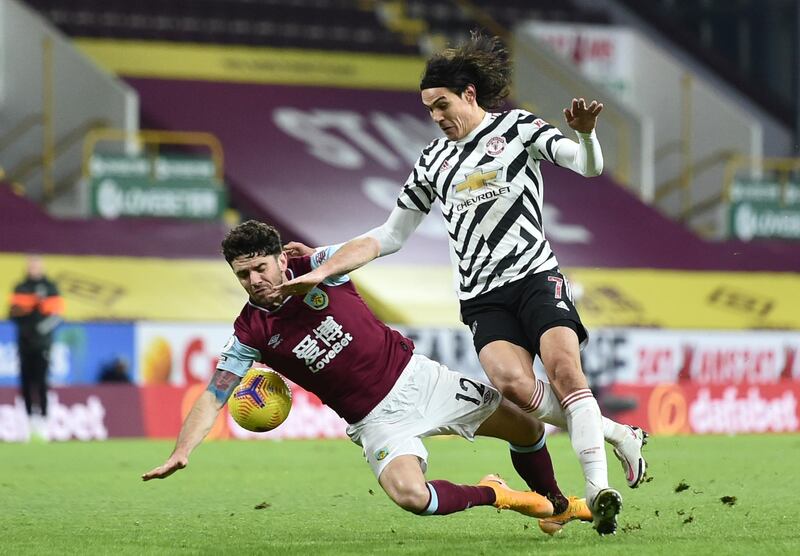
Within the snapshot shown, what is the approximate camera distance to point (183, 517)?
8.08m

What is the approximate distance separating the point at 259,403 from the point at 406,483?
734 millimetres

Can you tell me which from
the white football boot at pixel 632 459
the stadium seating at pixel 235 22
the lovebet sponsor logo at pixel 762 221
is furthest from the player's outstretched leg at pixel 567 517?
the stadium seating at pixel 235 22

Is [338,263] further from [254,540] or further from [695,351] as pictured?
[695,351]

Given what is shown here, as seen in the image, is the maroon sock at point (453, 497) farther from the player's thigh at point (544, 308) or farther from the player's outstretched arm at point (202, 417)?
the player's outstretched arm at point (202, 417)

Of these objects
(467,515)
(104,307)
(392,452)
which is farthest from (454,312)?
(392,452)

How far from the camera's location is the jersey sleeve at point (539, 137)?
676cm

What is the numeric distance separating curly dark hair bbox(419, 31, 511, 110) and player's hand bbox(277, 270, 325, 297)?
3.76 feet

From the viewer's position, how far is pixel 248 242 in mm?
6355

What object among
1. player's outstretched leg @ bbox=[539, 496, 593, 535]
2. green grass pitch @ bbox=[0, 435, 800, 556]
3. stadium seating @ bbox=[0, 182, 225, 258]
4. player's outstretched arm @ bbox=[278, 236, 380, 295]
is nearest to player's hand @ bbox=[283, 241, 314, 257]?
player's outstretched arm @ bbox=[278, 236, 380, 295]

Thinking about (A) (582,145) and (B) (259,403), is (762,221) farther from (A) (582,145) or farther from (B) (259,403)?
(B) (259,403)

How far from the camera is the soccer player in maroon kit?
262 inches

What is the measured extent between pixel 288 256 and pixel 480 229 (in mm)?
864

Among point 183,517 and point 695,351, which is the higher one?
point 183,517

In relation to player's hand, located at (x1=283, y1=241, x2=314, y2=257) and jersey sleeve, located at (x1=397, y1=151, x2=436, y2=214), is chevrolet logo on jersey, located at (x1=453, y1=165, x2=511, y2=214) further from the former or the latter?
player's hand, located at (x1=283, y1=241, x2=314, y2=257)
